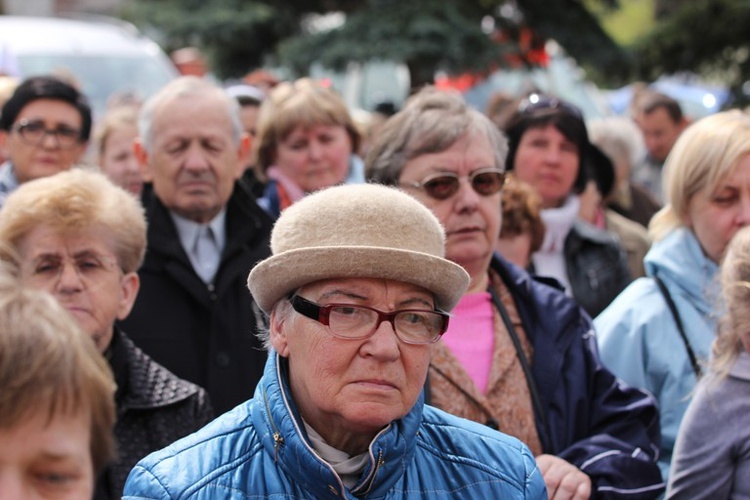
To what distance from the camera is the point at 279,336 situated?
2.93m

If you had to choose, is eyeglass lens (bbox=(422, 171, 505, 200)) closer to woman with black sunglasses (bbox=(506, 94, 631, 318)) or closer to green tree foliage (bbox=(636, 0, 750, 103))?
woman with black sunglasses (bbox=(506, 94, 631, 318))

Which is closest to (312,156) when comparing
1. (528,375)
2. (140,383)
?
(140,383)

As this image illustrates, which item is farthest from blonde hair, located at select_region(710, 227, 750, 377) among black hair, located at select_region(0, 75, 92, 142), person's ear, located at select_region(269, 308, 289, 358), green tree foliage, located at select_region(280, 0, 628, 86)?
green tree foliage, located at select_region(280, 0, 628, 86)

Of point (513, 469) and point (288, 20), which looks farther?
point (288, 20)

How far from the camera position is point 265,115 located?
6.52 meters

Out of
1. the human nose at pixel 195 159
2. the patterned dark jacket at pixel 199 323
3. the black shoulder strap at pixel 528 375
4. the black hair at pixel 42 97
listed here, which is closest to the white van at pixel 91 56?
the black hair at pixel 42 97

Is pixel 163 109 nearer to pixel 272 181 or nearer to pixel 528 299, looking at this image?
pixel 272 181

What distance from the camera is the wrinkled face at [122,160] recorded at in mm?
6621

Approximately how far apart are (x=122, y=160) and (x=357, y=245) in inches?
166

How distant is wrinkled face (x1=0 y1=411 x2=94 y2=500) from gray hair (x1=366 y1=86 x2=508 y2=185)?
89.2 inches

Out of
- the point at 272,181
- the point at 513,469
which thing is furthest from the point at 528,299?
the point at 272,181

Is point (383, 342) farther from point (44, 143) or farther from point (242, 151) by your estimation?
point (44, 143)

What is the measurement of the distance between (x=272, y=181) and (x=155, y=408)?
2677mm

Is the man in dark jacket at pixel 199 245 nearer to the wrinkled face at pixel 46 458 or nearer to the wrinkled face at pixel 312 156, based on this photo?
the wrinkled face at pixel 312 156
